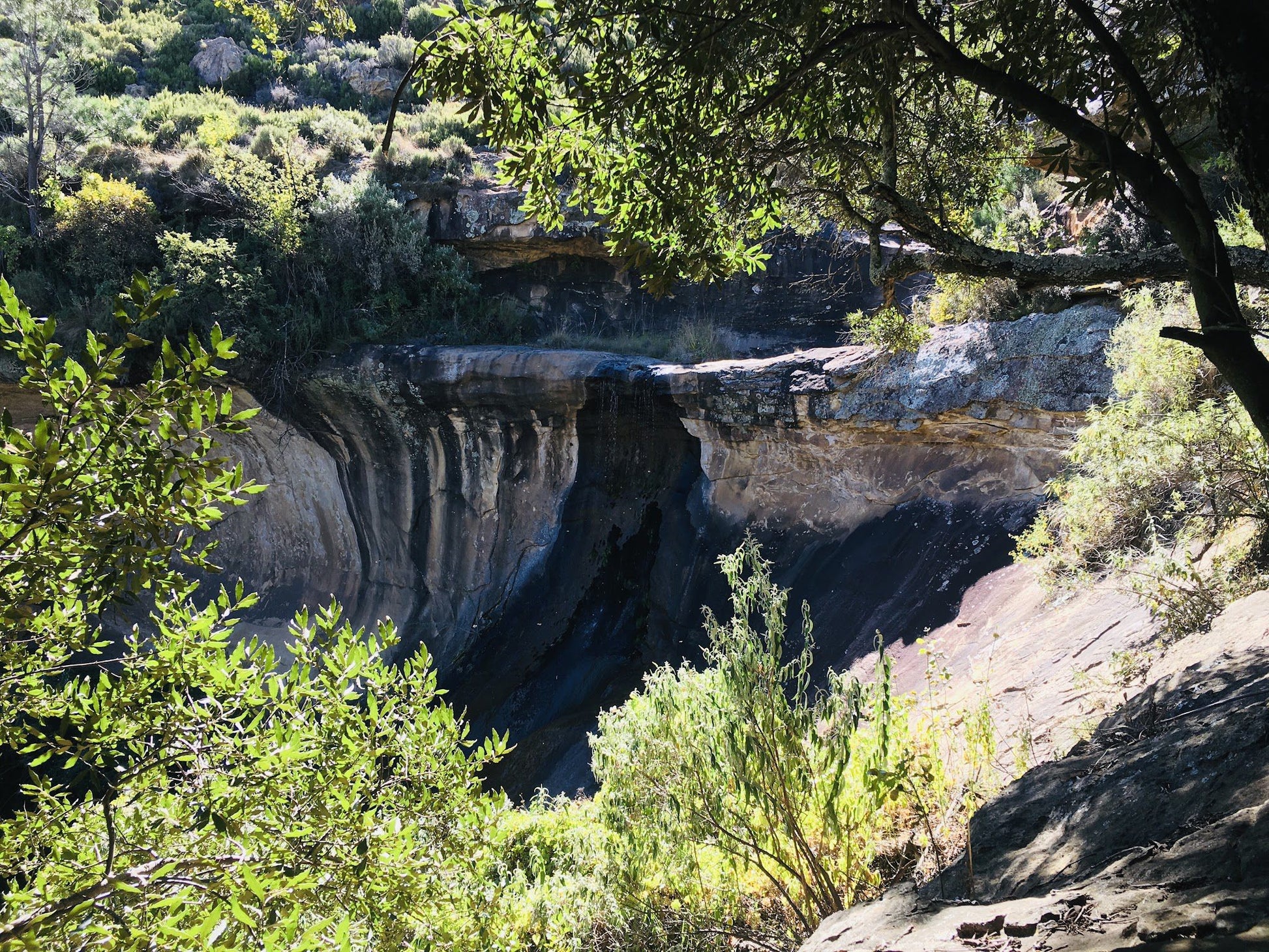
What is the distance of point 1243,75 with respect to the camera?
7.00 ft

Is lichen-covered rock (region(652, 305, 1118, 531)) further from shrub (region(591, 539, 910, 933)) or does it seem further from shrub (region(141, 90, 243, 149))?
shrub (region(141, 90, 243, 149))

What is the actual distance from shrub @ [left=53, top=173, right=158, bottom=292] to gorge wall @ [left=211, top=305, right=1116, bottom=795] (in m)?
3.97

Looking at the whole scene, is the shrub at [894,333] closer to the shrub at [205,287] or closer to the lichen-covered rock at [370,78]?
the shrub at [205,287]

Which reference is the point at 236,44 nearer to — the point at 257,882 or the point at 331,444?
the point at 331,444

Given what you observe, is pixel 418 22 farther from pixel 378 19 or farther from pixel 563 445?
pixel 563 445

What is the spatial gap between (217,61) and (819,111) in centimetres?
2366

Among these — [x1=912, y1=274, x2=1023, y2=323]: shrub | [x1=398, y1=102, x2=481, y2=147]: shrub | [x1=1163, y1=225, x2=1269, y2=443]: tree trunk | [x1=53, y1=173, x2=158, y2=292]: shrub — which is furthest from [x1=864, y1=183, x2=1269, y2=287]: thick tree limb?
[x1=398, y1=102, x2=481, y2=147]: shrub

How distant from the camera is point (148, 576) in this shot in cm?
221

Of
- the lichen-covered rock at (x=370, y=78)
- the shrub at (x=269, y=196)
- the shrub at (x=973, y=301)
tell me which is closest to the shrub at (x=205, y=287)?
the shrub at (x=269, y=196)

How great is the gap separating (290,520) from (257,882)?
13.7 meters

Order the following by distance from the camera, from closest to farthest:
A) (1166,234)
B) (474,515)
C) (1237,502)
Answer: (1237,502) → (1166,234) → (474,515)

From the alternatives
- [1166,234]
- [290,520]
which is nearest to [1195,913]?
[1166,234]

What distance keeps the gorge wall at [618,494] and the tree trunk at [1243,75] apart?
20.7 feet

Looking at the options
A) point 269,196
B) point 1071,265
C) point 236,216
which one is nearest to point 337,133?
point 236,216
